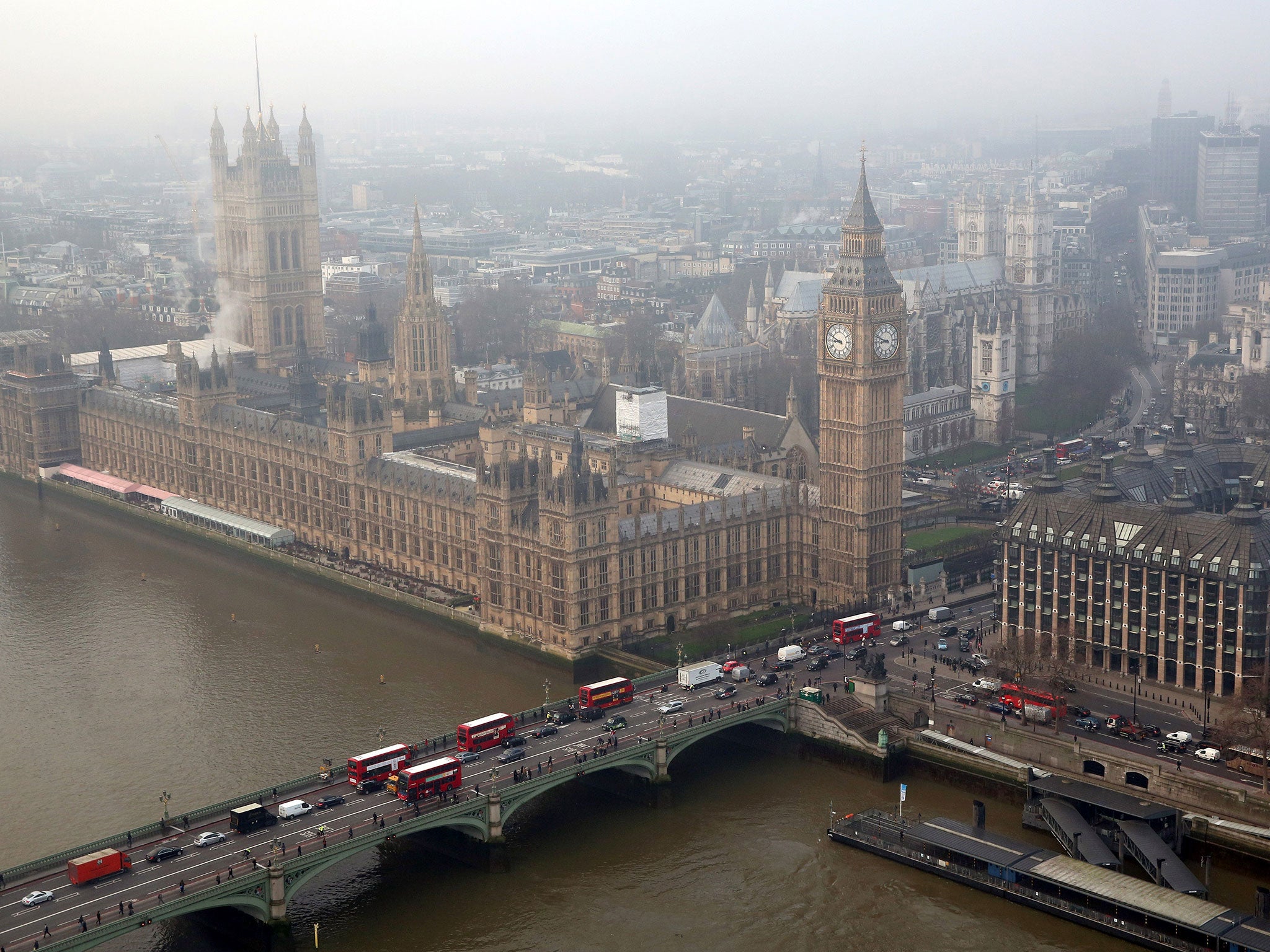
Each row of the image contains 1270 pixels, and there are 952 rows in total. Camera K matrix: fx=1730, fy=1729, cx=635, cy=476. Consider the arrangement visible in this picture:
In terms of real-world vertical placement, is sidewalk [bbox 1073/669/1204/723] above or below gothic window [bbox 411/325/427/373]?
below

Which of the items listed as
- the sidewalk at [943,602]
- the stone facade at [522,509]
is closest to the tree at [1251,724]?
the sidewalk at [943,602]

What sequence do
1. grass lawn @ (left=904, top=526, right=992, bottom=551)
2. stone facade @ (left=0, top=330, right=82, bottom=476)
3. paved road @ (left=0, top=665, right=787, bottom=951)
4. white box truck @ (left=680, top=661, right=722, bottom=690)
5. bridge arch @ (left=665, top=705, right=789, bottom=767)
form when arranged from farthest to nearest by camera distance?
stone facade @ (left=0, top=330, right=82, bottom=476), grass lawn @ (left=904, top=526, right=992, bottom=551), white box truck @ (left=680, top=661, right=722, bottom=690), bridge arch @ (left=665, top=705, right=789, bottom=767), paved road @ (left=0, top=665, right=787, bottom=951)

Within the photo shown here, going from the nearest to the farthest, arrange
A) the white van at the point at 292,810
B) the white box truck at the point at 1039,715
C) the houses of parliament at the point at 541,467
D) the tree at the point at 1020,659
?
the white van at the point at 292,810
the white box truck at the point at 1039,715
the tree at the point at 1020,659
the houses of parliament at the point at 541,467

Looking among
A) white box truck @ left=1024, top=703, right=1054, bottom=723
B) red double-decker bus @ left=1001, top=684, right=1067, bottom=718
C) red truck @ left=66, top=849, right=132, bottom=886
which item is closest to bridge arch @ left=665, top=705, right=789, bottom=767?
red double-decker bus @ left=1001, top=684, right=1067, bottom=718

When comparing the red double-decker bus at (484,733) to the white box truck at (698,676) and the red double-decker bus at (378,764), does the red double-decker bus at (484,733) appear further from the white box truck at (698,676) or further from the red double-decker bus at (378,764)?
the white box truck at (698,676)

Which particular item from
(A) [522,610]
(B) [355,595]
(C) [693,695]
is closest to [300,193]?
(B) [355,595]

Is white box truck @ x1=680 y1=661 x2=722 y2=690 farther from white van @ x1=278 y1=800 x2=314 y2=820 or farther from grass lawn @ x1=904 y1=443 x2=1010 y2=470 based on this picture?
grass lawn @ x1=904 y1=443 x2=1010 y2=470
